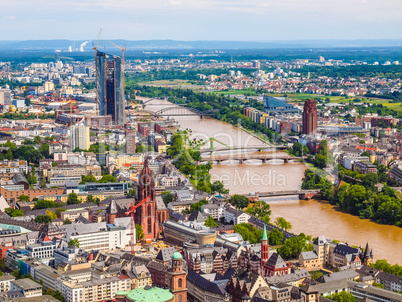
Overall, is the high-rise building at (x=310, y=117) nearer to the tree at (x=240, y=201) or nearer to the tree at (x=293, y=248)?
the tree at (x=240, y=201)

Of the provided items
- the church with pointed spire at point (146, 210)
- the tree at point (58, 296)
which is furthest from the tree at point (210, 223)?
the tree at point (58, 296)

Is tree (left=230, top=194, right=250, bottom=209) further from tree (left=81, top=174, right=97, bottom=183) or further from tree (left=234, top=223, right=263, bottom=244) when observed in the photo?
tree (left=81, top=174, right=97, bottom=183)

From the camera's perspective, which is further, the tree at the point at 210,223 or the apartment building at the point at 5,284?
the tree at the point at 210,223

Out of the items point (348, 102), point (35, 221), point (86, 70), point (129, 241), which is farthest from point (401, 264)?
point (86, 70)

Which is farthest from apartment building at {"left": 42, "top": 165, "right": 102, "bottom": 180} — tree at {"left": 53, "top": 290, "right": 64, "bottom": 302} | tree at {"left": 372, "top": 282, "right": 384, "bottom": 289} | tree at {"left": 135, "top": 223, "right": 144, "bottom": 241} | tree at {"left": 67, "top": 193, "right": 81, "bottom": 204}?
tree at {"left": 372, "top": 282, "right": 384, "bottom": 289}

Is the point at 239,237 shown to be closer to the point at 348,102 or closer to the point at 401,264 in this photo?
the point at 401,264
